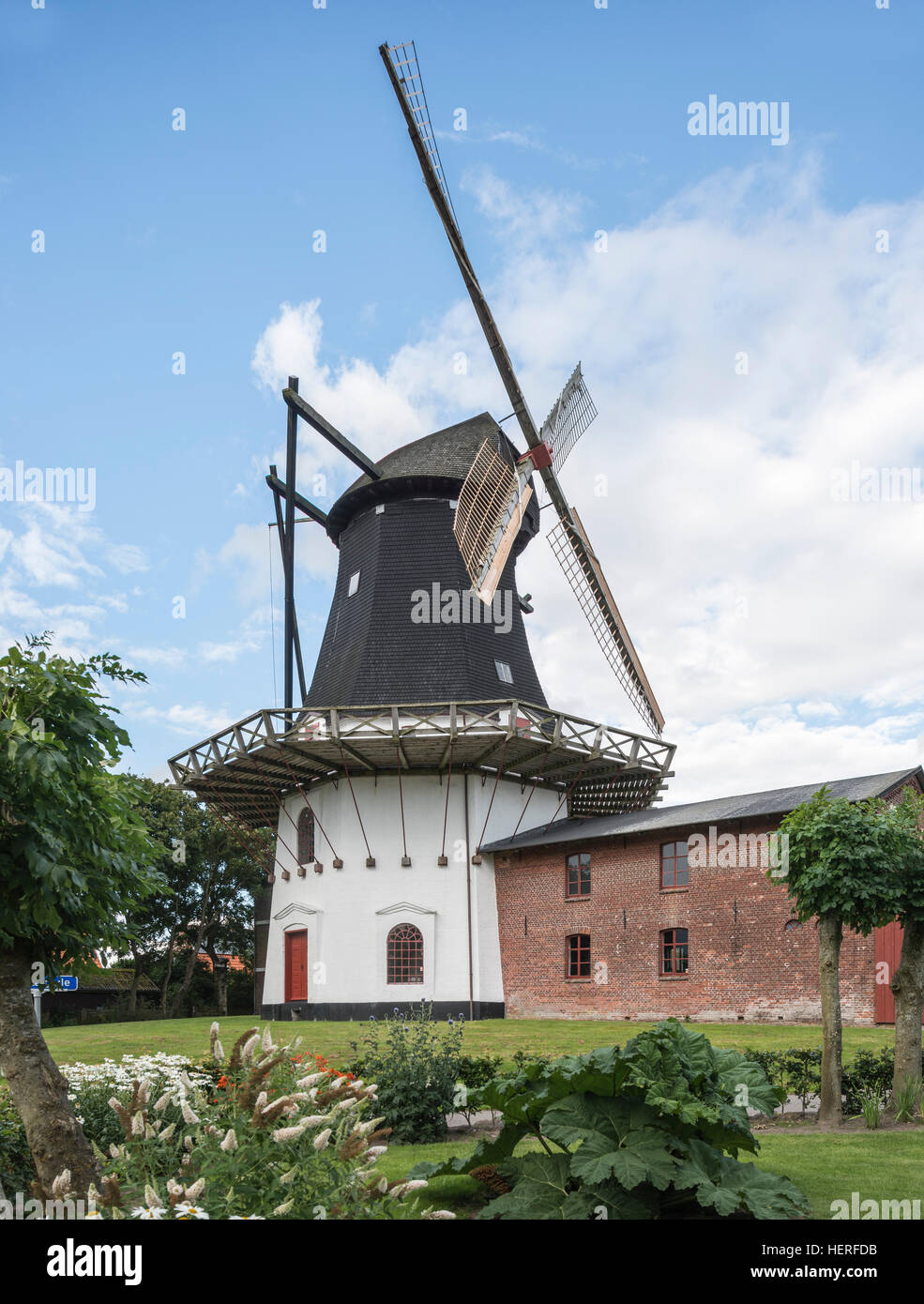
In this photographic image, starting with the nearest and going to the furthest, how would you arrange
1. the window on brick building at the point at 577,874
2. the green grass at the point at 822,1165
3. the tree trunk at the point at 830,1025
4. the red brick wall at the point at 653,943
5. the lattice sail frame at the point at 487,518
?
the green grass at the point at 822,1165 < the tree trunk at the point at 830,1025 < the red brick wall at the point at 653,943 < the window on brick building at the point at 577,874 < the lattice sail frame at the point at 487,518

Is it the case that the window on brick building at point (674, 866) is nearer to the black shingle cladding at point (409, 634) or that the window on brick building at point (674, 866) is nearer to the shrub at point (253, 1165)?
the black shingle cladding at point (409, 634)

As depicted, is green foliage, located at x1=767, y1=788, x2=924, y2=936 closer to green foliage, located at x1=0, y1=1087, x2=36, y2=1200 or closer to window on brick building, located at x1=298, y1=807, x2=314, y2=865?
green foliage, located at x1=0, y1=1087, x2=36, y2=1200

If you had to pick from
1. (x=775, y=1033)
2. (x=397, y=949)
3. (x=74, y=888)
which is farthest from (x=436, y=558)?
(x=74, y=888)

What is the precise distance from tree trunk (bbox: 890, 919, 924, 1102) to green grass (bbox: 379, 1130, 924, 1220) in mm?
1149

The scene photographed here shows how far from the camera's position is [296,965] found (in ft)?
87.8

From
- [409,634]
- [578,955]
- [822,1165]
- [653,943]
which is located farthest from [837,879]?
[409,634]

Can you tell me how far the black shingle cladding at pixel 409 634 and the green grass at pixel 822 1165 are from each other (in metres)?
16.7

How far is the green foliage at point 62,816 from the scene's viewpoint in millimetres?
5711

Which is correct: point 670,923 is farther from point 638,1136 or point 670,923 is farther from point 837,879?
point 638,1136

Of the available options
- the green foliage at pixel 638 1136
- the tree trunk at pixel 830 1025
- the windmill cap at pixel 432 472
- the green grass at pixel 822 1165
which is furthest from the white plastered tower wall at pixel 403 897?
the green foliage at pixel 638 1136

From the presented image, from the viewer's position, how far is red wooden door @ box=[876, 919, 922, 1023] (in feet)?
60.6

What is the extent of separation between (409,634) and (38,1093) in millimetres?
20654

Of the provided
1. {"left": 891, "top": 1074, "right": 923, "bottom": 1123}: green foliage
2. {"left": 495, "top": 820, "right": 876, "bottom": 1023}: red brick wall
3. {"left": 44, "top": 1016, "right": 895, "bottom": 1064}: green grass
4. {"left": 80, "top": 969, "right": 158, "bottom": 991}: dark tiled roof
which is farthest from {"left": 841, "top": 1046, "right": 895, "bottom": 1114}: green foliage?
{"left": 80, "top": 969, "right": 158, "bottom": 991}: dark tiled roof
